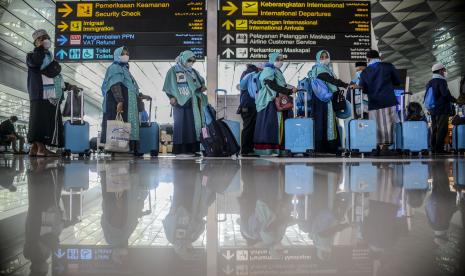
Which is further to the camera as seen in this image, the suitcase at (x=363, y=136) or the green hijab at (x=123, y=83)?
the suitcase at (x=363, y=136)

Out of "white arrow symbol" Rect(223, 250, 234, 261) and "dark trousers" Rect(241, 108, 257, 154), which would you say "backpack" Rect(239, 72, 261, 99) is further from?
"white arrow symbol" Rect(223, 250, 234, 261)

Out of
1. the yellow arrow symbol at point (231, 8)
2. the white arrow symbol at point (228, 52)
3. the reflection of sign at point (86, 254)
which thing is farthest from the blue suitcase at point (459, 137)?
the reflection of sign at point (86, 254)

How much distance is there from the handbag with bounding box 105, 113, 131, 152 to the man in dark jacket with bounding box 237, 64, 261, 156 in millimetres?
2047

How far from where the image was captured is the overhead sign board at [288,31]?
7.80 metres

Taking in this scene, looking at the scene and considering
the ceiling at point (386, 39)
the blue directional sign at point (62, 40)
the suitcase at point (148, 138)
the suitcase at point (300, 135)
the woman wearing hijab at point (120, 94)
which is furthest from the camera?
the ceiling at point (386, 39)

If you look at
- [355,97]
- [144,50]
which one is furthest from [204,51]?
[355,97]

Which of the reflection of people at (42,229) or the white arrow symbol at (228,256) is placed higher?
the reflection of people at (42,229)

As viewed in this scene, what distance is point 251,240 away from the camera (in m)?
0.62

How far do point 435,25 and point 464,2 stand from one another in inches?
72.3

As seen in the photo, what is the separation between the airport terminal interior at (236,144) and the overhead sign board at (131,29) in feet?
0.09

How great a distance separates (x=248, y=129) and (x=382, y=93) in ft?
7.46

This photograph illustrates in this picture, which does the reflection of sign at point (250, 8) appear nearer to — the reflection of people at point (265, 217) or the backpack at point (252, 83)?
the backpack at point (252, 83)

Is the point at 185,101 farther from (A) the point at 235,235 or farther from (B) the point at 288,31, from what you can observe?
(A) the point at 235,235

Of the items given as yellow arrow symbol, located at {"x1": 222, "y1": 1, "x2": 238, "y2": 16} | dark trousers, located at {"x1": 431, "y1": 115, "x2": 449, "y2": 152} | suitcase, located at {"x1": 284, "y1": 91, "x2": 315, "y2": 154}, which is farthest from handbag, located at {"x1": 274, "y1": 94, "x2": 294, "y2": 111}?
dark trousers, located at {"x1": 431, "y1": 115, "x2": 449, "y2": 152}
